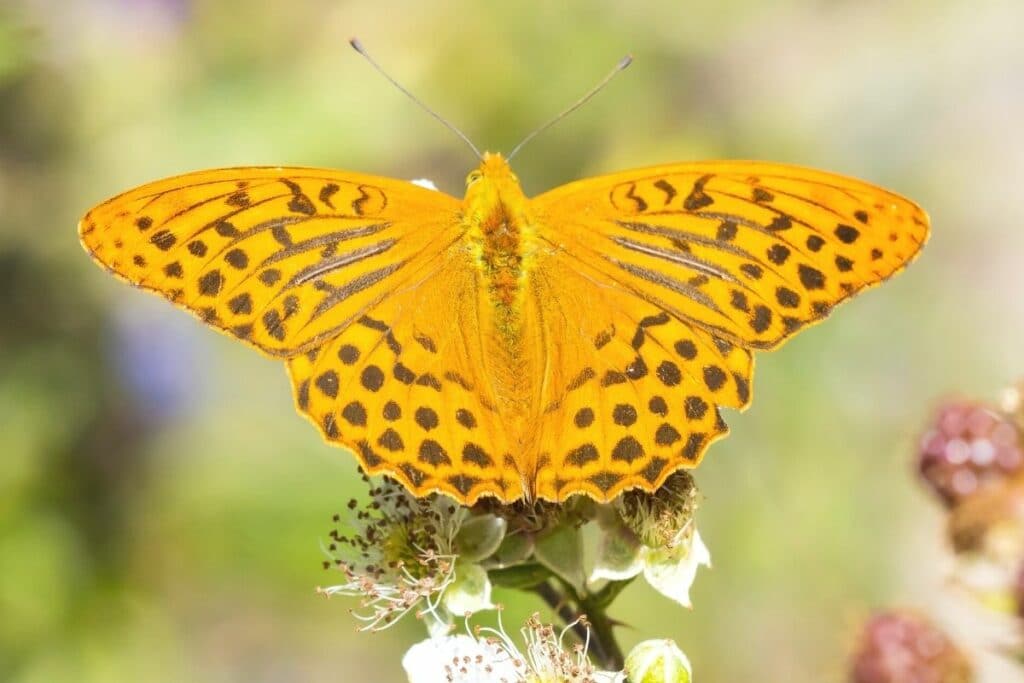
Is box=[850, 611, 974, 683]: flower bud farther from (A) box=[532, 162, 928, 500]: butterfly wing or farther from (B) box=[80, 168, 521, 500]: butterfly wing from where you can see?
(B) box=[80, 168, 521, 500]: butterfly wing

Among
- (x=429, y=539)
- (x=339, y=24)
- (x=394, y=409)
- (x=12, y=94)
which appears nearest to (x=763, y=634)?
(x=429, y=539)

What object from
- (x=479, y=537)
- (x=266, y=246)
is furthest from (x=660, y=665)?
(x=266, y=246)

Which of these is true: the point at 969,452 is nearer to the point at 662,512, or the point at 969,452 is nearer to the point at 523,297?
the point at 662,512

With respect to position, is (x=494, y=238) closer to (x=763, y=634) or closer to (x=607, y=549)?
(x=607, y=549)

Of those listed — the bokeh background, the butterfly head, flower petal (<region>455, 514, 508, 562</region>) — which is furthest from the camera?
the bokeh background

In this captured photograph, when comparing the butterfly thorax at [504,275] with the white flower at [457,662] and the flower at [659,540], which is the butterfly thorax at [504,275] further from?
the white flower at [457,662]

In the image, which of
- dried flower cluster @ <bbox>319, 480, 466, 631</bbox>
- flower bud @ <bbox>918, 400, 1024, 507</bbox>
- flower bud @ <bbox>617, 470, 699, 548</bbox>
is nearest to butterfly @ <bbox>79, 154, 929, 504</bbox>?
flower bud @ <bbox>617, 470, 699, 548</bbox>
